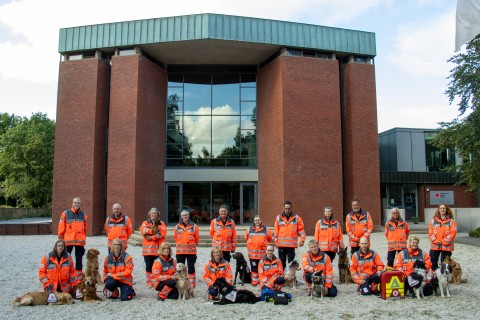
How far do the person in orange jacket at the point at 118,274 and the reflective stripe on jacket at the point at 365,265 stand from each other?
4.66 m

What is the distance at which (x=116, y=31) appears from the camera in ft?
72.8

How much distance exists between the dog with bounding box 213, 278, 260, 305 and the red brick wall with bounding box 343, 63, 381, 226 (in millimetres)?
15251

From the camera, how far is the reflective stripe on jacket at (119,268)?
859 cm

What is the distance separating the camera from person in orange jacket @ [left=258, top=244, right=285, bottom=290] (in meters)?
8.76

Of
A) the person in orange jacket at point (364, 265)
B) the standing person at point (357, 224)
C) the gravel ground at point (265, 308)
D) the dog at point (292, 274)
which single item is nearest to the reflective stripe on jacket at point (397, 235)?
the standing person at point (357, 224)

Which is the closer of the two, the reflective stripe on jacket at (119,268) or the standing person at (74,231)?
the reflective stripe on jacket at (119,268)

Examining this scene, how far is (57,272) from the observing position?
27.2ft

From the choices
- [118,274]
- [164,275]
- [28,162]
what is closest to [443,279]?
[164,275]

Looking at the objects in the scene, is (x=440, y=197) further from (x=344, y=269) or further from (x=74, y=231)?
(x=74, y=231)

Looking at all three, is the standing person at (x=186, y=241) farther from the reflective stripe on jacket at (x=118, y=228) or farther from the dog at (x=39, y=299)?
the dog at (x=39, y=299)

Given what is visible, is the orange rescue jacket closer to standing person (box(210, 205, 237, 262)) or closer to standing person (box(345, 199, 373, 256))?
standing person (box(210, 205, 237, 262))

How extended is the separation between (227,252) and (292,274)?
171 cm

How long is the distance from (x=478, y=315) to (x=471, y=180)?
13.6 metres

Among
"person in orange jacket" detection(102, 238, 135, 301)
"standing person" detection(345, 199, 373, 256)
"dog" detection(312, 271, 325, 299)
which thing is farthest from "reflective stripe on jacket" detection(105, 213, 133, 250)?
"standing person" detection(345, 199, 373, 256)
